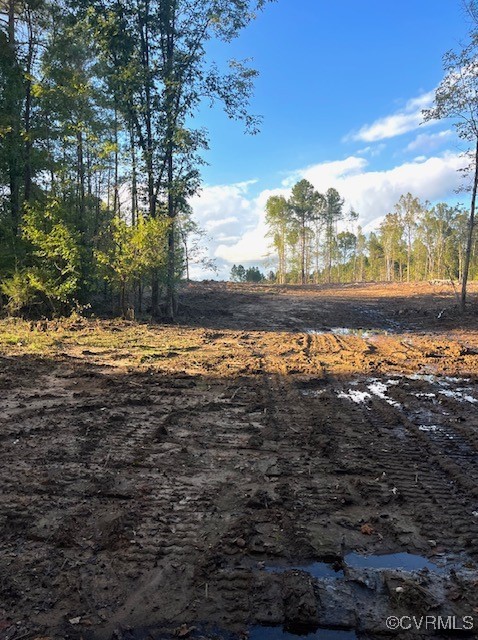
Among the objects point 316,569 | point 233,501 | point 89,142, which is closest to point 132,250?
point 89,142

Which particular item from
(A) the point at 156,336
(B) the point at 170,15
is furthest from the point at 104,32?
(A) the point at 156,336

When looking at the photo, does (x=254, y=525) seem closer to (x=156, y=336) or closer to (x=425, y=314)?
(x=156, y=336)

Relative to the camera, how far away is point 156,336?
45.9ft

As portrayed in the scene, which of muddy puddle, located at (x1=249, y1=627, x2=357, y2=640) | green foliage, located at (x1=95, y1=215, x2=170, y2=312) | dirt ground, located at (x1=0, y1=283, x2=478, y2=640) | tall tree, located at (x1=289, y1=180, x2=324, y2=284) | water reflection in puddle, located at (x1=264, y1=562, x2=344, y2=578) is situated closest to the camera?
muddy puddle, located at (x1=249, y1=627, x2=357, y2=640)

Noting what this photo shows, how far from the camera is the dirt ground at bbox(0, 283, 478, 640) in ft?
8.50

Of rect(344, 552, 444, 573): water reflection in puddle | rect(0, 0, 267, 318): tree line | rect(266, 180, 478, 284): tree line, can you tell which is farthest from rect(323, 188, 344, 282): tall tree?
rect(344, 552, 444, 573): water reflection in puddle

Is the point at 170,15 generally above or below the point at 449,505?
above

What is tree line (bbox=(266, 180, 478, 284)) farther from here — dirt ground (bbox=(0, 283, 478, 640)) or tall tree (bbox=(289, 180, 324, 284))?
dirt ground (bbox=(0, 283, 478, 640))

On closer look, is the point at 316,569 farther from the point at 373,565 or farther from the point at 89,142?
the point at 89,142

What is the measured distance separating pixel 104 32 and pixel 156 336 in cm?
1197

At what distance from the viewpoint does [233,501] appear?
3.85m

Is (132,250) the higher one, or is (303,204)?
(303,204)

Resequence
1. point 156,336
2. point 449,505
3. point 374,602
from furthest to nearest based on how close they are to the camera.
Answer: point 156,336 < point 449,505 < point 374,602

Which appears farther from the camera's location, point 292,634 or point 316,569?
point 316,569
